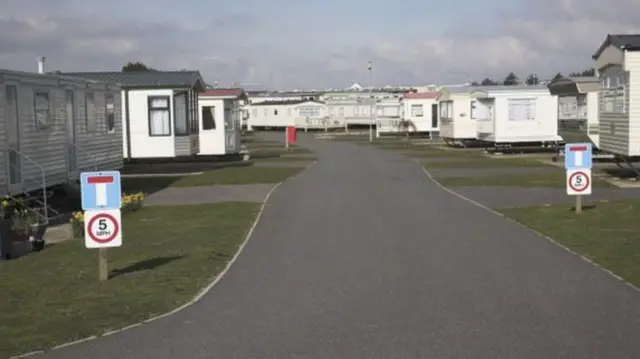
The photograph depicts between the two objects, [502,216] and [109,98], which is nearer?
[502,216]

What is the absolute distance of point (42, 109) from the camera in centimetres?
1936

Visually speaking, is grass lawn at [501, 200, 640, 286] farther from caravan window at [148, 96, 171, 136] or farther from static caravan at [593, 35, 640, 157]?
caravan window at [148, 96, 171, 136]

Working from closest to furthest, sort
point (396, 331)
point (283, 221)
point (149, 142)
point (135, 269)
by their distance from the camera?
1. point (396, 331)
2. point (135, 269)
3. point (283, 221)
4. point (149, 142)

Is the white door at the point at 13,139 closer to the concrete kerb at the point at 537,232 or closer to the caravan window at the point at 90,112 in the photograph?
the caravan window at the point at 90,112

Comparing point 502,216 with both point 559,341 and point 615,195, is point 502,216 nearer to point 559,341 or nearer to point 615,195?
point 615,195

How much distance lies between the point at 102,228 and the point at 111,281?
662mm

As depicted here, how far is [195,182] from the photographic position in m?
27.2

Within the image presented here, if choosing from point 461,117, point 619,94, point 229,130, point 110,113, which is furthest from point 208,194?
point 461,117

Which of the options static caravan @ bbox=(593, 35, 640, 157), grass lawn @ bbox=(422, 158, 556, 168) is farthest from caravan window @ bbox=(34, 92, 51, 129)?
grass lawn @ bbox=(422, 158, 556, 168)

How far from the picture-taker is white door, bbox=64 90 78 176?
70.1ft

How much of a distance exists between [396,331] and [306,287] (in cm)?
233

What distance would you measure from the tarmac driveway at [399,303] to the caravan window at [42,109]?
22.2 ft

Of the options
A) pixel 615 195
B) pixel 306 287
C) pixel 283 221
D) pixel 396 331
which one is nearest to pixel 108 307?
pixel 306 287

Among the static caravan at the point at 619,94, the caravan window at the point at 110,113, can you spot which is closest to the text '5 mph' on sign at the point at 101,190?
the caravan window at the point at 110,113
